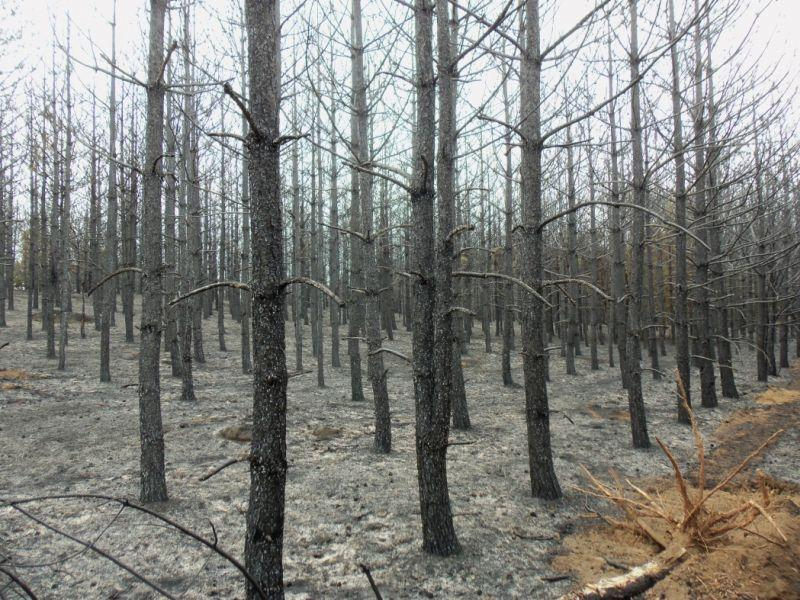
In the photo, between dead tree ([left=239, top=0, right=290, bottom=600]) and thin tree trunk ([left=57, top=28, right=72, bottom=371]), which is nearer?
dead tree ([left=239, top=0, right=290, bottom=600])

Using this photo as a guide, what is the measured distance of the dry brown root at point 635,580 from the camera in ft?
11.8

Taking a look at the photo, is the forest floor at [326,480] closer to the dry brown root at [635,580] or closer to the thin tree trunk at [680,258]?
the dry brown root at [635,580]

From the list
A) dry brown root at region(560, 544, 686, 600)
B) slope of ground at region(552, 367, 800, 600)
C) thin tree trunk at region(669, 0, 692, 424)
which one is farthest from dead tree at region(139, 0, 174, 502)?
thin tree trunk at region(669, 0, 692, 424)

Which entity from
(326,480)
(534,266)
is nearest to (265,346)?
(534,266)

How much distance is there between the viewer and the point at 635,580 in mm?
3906

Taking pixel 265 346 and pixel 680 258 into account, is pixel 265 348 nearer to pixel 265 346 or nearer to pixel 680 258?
pixel 265 346

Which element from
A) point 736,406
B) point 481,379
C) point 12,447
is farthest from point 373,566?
point 481,379

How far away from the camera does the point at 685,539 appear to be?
4.68m

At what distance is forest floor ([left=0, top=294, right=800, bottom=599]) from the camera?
442cm

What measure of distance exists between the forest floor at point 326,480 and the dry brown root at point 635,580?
1.04 ft

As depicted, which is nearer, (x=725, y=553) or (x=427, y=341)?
(x=725, y=553)

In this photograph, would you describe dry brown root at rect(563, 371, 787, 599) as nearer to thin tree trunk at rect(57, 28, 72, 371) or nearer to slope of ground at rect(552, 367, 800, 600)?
slope of ground at rect(552, 367, 800, 600)

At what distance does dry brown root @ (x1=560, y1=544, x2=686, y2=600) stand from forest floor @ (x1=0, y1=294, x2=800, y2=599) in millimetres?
318

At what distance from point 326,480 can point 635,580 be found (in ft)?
13.3
